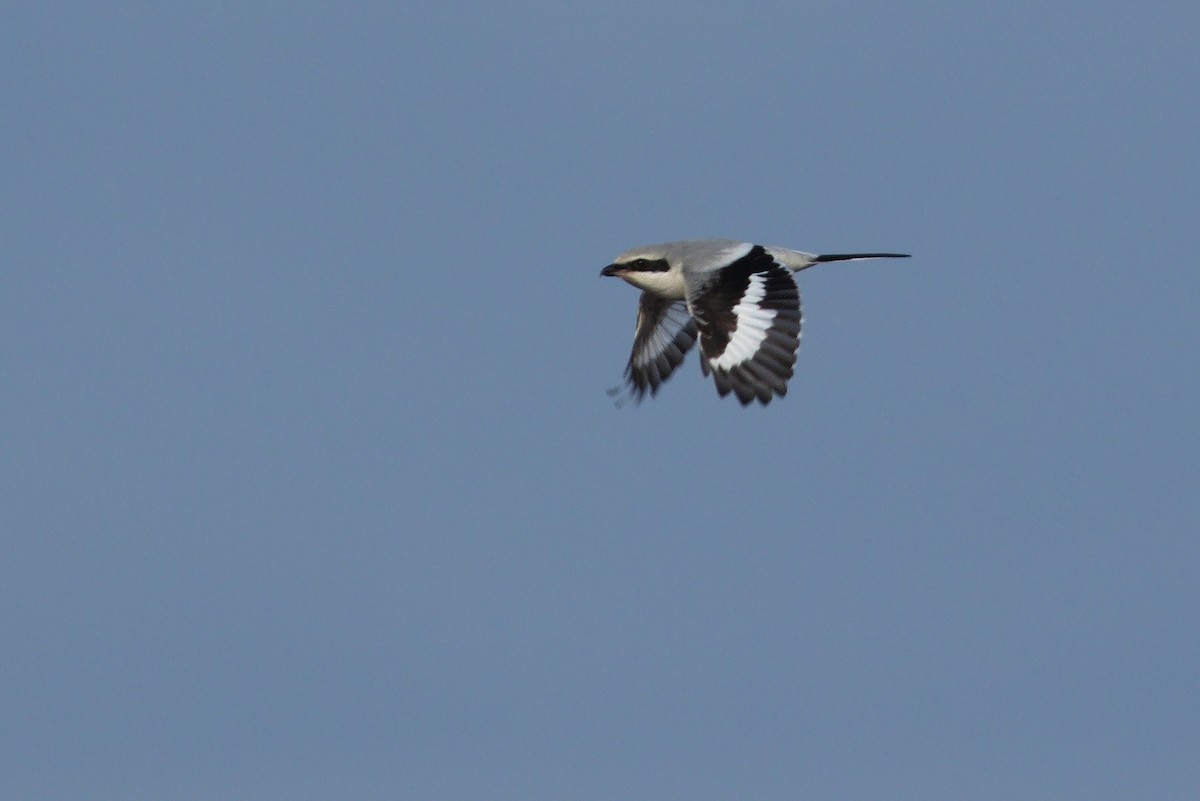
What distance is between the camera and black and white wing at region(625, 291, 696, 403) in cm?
1745

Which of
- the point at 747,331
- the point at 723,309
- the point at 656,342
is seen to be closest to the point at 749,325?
the point at 747,331

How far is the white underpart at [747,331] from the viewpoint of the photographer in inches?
539

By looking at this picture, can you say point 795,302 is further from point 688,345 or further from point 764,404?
point 688,345

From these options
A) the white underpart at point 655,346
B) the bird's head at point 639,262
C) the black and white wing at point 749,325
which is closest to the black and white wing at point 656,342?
the white underpart at point 655,346

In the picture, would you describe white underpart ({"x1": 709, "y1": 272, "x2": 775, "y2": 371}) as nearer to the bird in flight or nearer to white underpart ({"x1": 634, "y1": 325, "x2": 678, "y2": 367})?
the bird in flight

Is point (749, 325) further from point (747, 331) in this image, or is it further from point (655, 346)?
point (655, 346)

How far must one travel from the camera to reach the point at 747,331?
1385 cm

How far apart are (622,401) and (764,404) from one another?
14.1 ft

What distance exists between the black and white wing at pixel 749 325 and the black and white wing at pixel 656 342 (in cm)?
260

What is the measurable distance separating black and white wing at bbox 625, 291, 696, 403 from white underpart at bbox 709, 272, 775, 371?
10.6 feet

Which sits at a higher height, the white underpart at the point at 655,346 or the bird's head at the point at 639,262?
the bird's head at the point at 639,262

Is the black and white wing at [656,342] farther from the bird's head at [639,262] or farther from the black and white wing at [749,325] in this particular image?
the black and white wing at [749,325]

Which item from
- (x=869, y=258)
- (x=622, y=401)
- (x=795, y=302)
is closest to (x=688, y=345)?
(x=622, y=401)

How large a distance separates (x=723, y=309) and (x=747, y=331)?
18.1 inches
